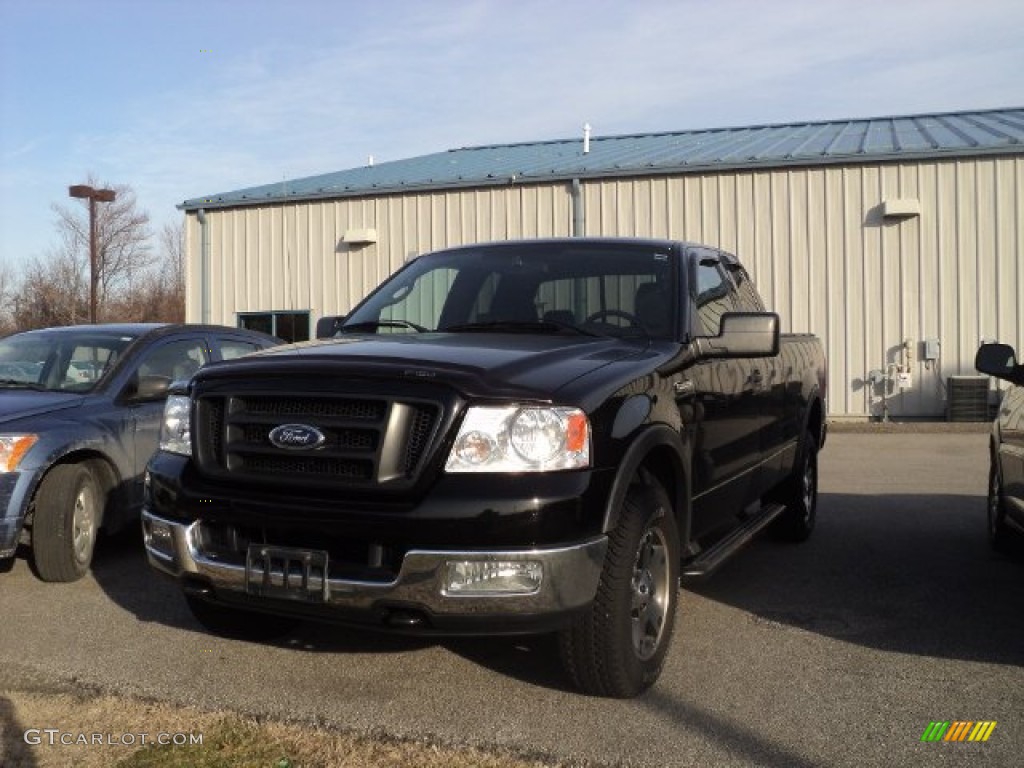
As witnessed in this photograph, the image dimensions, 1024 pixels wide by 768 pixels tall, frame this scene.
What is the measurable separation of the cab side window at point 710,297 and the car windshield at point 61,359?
3.87m

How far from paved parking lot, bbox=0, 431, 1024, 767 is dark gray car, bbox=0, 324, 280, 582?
0.34 metres

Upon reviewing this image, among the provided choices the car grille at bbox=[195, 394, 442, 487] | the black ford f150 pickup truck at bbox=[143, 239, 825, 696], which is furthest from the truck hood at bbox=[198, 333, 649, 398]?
the car grille at bbox=[195, 394, 442, 487]

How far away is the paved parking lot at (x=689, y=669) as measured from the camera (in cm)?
333

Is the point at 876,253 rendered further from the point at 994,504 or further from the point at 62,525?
the point at 62,525

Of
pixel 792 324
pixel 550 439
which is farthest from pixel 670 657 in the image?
pixel 792 324

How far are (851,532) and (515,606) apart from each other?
473 cm

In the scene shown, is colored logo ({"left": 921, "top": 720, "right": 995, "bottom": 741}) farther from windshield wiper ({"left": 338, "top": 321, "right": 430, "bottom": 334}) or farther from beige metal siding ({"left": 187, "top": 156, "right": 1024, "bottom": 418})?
beige metal siding ({"left": 187, "top": 156, "right": 1024, "bottom": 418})

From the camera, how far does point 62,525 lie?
5449 millimetres

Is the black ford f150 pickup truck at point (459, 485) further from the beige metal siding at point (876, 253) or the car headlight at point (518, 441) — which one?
the beige metal siding at point (876, 253)

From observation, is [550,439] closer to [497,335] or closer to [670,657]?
[497,335]

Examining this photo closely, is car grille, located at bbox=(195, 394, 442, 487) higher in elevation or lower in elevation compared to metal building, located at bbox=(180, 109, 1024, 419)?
lower

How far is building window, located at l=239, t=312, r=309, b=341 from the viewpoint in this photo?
19047mm

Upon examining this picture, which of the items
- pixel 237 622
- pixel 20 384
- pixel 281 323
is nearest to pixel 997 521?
pixel 237 622

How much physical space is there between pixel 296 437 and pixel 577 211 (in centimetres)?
1417
